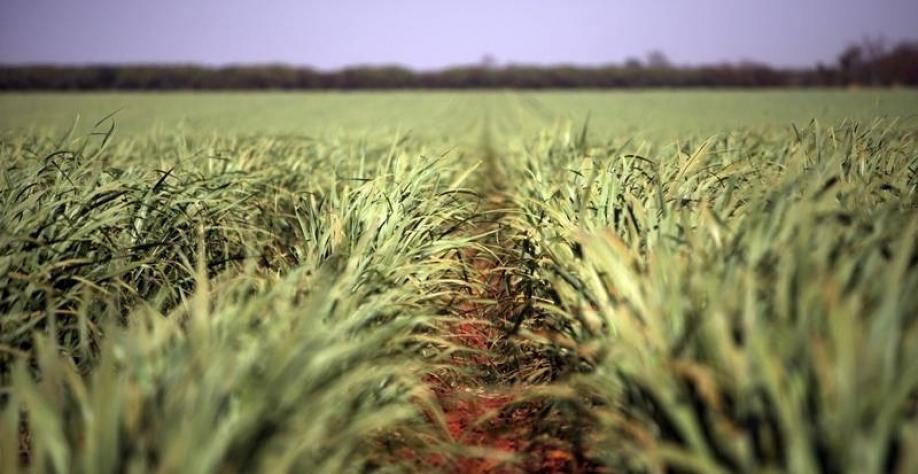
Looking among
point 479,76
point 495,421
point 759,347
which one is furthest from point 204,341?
point 479,76

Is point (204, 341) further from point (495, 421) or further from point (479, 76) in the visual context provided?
point (479, 76)

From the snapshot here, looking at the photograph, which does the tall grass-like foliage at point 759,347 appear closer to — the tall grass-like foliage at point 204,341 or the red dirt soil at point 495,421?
the red dirt soil at point 495,421

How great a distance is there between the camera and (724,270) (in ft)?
6.30

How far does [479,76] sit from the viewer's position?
269 ft

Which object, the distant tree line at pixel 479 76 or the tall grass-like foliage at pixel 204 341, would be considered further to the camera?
the distant tree line at pixel 479 76

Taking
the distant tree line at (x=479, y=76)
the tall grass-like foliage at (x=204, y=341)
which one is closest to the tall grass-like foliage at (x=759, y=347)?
the tall grass-like foliage at (x=204, y=341)

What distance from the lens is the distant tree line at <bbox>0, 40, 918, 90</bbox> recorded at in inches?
2475

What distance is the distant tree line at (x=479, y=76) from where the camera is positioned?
6288 cm

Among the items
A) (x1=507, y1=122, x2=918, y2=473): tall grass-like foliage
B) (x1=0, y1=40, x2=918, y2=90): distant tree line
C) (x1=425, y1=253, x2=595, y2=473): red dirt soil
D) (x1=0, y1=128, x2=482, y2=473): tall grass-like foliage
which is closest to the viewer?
(x1=507, y1=122, x2=918, y2=473): tall grass-like foliage

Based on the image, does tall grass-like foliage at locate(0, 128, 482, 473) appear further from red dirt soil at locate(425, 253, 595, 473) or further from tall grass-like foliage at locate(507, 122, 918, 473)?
tall grass-like foliage at locate(507, 122, 918, 473)

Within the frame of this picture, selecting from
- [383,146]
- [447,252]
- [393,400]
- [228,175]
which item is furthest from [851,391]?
[383,146]

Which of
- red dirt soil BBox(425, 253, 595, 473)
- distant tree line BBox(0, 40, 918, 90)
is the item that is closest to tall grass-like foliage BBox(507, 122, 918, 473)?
red dirt soil BBox(425, 253, 595, 473)

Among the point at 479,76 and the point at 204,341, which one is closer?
the point at 204,341

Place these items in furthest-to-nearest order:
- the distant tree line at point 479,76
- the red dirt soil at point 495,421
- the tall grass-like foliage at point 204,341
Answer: the distant tree line at point 479,76 < the red dirt soil at point 495,421 < the tall grass-like foliage at point 204,341
